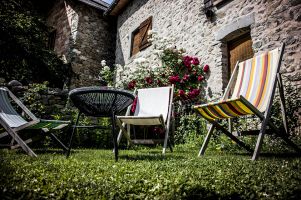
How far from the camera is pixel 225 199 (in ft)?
3.87

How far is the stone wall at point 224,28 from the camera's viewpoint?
3.81 metres

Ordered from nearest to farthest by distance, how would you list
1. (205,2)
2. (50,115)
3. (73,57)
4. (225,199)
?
(225,199), (50,115), (205,2), (73,57)

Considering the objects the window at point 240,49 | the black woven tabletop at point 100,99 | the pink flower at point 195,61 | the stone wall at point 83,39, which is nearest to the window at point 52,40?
the stone wall at point 83,39

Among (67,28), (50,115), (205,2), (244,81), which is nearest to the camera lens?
(244,81)

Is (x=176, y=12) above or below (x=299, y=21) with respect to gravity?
above

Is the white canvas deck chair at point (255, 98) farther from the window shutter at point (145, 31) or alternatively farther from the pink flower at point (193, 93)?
the window shutter at point (145, 31)

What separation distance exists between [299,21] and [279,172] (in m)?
3.27

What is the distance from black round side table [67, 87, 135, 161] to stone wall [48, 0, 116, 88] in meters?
6.31

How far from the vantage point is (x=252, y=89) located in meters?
2.69

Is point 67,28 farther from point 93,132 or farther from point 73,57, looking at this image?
point 93,132

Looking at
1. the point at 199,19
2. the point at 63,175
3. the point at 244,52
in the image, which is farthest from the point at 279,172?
the point at 199,19

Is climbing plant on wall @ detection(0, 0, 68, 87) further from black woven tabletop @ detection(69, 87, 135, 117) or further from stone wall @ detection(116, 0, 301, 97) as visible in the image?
black woven tabletop @ detection(69, 87, 135, 117)

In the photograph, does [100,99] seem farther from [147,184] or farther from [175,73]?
[175,73]

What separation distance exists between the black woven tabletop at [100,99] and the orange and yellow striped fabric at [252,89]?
872 mm
